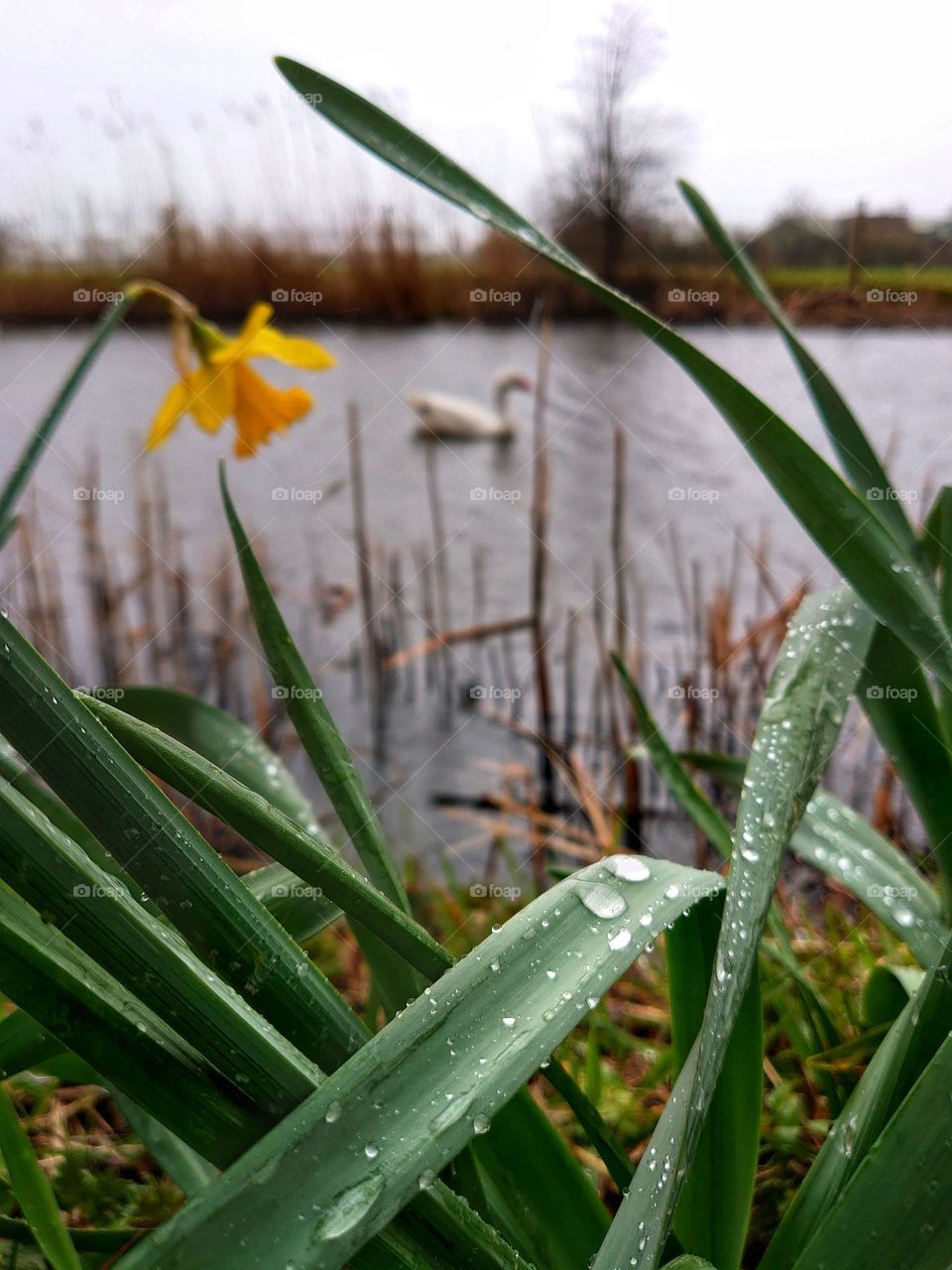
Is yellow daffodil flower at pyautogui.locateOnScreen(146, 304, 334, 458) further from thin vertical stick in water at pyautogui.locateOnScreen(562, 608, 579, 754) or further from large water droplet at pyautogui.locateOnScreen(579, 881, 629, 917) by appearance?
thin vertical stick in water at pyautogui.locateOnScreen(562, 608, 579, 754)

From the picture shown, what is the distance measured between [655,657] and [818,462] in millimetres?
1562

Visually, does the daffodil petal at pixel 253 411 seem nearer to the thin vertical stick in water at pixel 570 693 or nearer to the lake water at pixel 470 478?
the thin vertical stick in water at pixel 570 693

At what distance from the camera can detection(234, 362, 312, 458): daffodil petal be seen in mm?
668

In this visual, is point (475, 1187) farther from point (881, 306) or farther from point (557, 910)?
point (881, 306)

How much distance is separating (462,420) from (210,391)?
1.65 metres

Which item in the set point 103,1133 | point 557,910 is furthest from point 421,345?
point 557,910

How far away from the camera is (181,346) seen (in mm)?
689

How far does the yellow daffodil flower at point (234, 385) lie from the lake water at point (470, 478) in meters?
1.03

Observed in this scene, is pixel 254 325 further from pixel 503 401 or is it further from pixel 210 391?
pixel 503 401

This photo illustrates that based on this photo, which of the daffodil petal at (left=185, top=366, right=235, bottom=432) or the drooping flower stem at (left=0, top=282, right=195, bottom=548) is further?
the daffodil petal at (left=185, top=366, right=235, bottom=432)

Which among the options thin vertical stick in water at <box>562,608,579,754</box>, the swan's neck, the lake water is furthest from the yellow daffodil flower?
the swan's neck

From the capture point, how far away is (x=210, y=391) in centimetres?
66

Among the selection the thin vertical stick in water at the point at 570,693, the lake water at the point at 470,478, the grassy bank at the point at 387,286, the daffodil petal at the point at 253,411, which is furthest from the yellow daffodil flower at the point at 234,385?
the grassy bank at the point at 387,286

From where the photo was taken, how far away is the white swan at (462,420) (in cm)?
221
